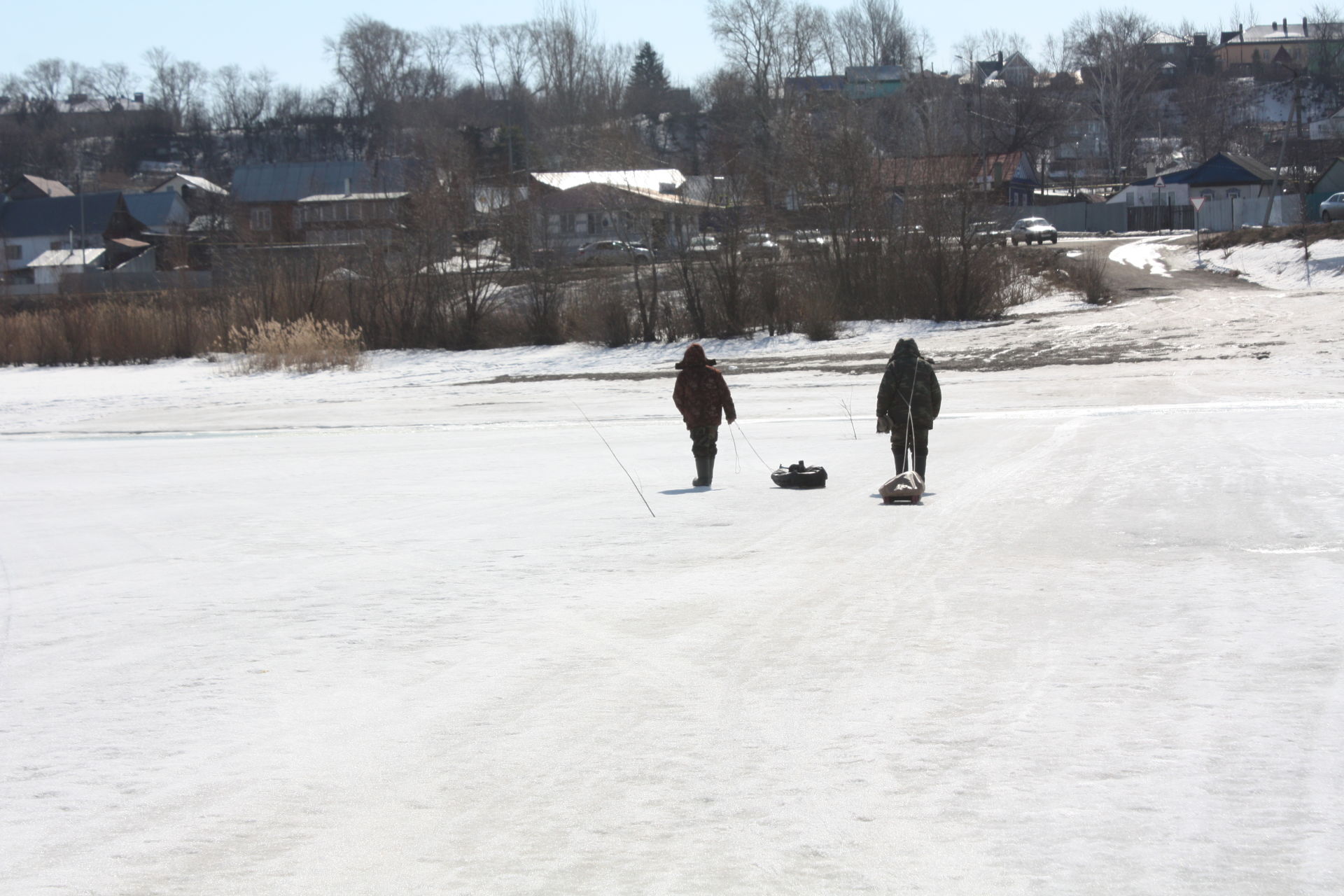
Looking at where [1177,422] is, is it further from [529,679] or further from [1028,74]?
[1028,74]

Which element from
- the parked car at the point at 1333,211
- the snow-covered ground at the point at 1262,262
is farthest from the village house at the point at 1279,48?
the snow-covered ground at the point at 1262,262

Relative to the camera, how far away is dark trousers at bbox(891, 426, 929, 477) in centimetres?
1253

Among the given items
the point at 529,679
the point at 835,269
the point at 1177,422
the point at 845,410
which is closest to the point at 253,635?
the point at 529,679

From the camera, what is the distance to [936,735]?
5.26m

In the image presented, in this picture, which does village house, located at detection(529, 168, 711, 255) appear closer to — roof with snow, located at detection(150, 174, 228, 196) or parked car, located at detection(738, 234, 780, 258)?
parked car, located at detection(738, 234, 780, 258)

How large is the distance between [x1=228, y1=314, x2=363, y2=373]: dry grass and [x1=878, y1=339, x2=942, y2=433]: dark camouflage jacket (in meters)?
26.5

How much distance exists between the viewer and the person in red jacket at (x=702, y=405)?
43.6 ft

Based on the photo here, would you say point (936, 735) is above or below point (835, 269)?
below

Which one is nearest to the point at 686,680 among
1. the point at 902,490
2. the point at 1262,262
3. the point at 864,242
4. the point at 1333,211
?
the point at 902,490

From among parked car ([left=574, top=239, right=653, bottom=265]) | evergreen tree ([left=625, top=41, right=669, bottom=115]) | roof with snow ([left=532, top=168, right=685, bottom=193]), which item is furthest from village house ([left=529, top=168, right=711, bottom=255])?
evergreen tree ([left=625, top=41, right=669, bottom=115])

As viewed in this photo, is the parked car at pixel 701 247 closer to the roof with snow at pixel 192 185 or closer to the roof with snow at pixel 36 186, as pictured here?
the roof with snow at pixel 192 185

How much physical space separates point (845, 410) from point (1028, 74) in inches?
4615

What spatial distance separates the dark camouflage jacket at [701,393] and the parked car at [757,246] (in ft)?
79.1

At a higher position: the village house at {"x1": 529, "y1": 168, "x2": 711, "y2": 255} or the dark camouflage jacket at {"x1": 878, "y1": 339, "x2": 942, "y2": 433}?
the village house at {"x1": 529, "y1": 168, "x2": 711, "y2": 255}
